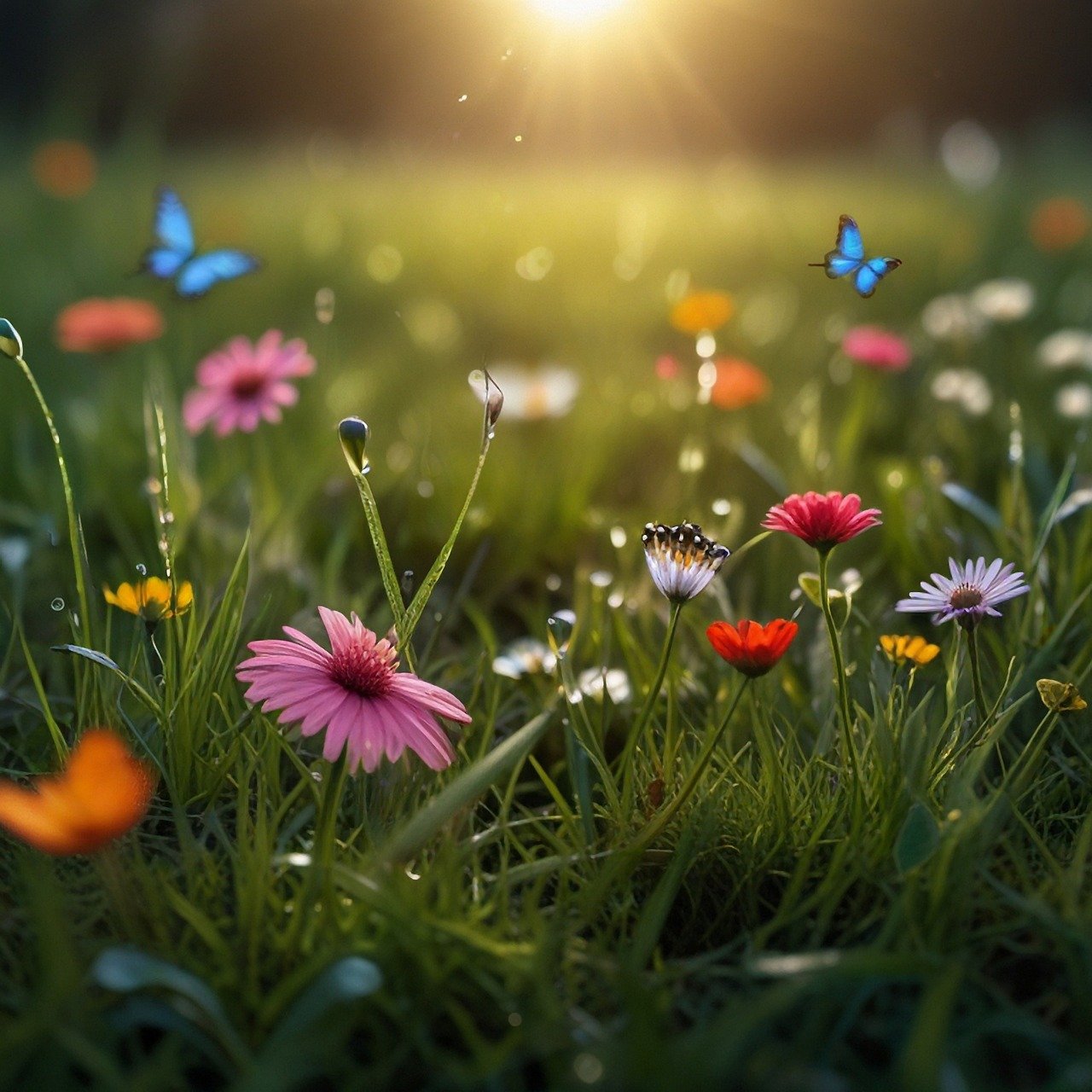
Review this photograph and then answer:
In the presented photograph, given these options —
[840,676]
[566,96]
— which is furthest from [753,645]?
[566,96]

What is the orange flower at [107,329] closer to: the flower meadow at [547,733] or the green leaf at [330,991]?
the flower meadow at [547,733]

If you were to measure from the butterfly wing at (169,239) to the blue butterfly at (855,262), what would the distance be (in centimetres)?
81

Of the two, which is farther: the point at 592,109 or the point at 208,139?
the point at 208,139

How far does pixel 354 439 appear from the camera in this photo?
0.87 metres

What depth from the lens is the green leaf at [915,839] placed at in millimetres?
808

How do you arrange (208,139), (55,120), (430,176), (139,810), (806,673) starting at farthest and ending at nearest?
(208,139) → (55,120) → (430,176) → (806,673) → (139,810)

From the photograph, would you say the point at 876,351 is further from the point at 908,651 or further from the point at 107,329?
the point at 107,329

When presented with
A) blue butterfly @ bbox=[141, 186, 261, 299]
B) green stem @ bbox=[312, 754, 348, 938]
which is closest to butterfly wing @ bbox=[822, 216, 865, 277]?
green stem @ bbox=[312, 754, 348, 938]

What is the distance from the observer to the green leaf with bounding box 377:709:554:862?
83 centimetres

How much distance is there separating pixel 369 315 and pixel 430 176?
8.60ft

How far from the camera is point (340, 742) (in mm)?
826

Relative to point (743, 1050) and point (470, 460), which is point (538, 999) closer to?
point (743, 1050)

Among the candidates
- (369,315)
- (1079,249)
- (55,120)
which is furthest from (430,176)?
(1079,249)

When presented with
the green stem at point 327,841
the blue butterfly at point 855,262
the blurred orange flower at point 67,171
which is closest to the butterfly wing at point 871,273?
the blue butterfly at point 855,262
